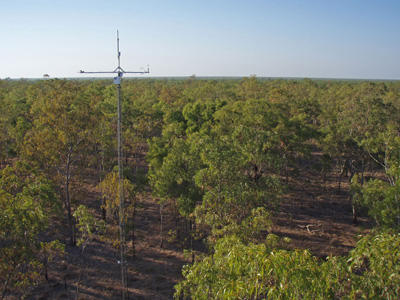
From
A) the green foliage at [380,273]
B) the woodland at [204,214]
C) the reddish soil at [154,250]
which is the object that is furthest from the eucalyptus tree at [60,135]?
the green foliage at [380,273]

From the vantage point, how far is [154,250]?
18.1 metres

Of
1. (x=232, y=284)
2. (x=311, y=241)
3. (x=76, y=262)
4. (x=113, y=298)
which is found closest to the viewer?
(x=232, y=284)

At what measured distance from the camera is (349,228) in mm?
21297

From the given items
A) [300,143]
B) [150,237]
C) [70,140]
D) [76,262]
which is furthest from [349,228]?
[70,140]

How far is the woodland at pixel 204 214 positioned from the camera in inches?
224

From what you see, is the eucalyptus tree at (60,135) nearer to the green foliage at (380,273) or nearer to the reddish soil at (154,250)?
the reddish soil at (154,250)

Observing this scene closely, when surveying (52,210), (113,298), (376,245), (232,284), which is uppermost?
(376,245)

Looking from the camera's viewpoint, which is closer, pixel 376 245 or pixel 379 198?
pixel 376 245

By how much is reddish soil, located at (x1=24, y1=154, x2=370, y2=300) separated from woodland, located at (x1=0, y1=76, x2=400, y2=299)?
0.08m

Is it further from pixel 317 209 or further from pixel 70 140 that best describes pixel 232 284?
pixel 317 209

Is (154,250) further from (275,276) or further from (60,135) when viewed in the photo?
(275,276)

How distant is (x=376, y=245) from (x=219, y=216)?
6.43 metres

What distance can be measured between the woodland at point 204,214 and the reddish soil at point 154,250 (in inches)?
3.1

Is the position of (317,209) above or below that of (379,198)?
below
